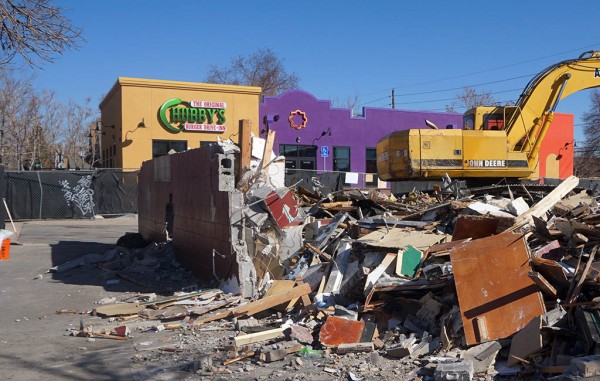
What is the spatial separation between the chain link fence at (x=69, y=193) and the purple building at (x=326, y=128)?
8.79 meters

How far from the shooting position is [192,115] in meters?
29.5

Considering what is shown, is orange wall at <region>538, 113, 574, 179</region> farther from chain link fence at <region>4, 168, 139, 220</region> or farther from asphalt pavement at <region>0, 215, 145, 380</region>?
asphalt pavement at <region>0, 215, 145, 380</region>

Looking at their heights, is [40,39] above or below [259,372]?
above

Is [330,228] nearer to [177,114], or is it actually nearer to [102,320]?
[102,320]

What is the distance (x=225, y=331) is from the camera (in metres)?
7.32

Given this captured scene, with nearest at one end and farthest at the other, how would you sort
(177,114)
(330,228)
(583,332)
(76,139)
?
(583,332) < (330,228) < (177,114) < (76,139)

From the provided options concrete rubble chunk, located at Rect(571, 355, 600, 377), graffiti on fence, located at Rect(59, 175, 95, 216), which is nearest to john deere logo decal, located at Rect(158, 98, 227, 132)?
graffiti on fence, located at Rect(59, 175, 95, 216)

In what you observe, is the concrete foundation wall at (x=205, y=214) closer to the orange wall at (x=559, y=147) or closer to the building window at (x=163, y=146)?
the building window at (x=163, y=146)

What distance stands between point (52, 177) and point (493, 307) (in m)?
21.6

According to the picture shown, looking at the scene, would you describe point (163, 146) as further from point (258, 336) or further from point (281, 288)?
point (258, 336)

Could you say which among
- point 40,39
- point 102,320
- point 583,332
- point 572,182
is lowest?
point 102,320

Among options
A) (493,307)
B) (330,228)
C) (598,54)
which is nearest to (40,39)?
(330,228)

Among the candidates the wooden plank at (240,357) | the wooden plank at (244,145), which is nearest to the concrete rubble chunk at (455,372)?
the wooden plank at (240,357)

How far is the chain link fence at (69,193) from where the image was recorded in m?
23.6
